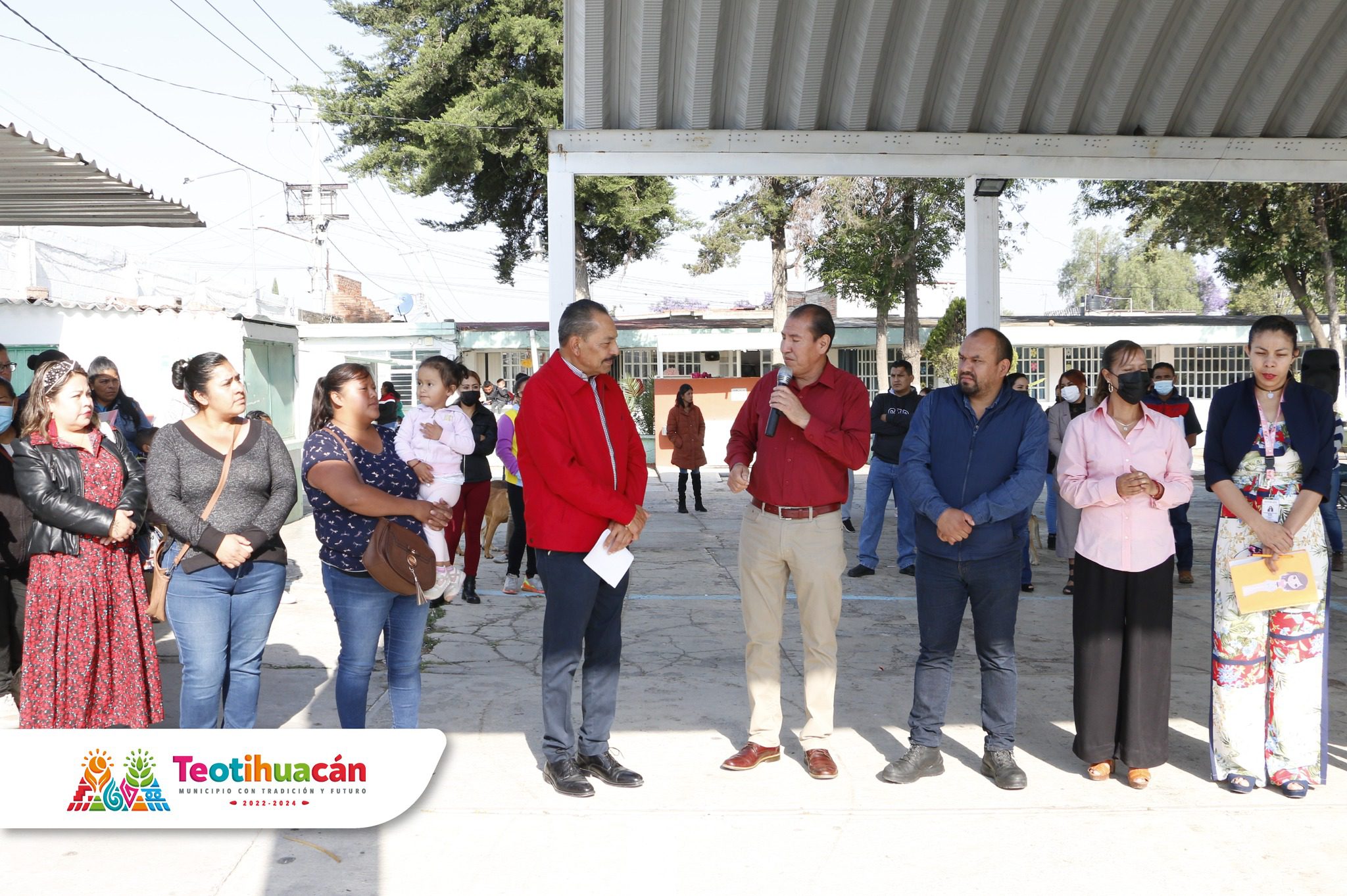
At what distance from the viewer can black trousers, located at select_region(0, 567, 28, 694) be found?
554 centimetres

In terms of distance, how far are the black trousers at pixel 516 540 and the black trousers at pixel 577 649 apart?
13.2 feet

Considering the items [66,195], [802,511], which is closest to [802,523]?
[802,511]

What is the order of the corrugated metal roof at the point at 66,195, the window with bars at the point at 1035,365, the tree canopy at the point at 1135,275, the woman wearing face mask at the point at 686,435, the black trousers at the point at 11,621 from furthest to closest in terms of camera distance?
the tree canopy at the point at 1135,275
the window with bars at the point at 1035,365
the woman wearing face mask at the point at 686,435
the black trousers at the point at 11,621
the corrugated metal roof at the point at 66,195

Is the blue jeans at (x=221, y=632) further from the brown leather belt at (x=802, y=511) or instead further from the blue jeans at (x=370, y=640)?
the brown leather belt at (x=802, y=511)

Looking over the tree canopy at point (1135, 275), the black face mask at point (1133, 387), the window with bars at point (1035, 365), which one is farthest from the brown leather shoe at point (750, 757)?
the tree canopy at point (1135, 275)

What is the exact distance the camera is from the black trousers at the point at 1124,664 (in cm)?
444

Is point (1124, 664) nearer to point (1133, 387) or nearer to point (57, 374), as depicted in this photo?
point (1133, 387)

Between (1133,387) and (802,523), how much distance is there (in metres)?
1.39

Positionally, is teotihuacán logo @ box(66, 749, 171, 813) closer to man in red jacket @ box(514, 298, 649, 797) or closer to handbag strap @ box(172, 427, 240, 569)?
handbag strap @ box(172, 427, 240, 569)

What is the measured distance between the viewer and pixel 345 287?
53.1m

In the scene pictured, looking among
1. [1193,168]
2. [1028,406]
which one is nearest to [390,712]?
[1028,406]

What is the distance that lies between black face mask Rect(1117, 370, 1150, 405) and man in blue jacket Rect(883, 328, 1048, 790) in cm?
32

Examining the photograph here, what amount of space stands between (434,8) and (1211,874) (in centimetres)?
2336

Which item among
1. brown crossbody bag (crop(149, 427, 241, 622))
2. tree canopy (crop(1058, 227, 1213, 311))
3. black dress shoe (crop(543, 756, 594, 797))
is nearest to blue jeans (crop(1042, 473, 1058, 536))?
black dress shoe (crop(543, 756, 594, 797))
